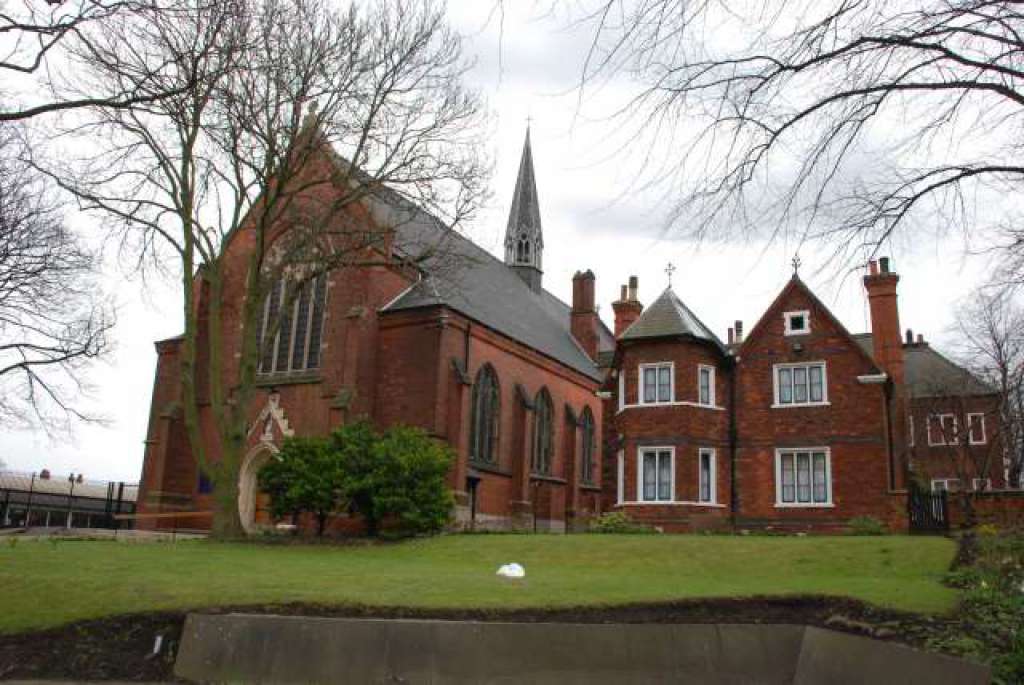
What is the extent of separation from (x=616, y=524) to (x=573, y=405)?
716 inches

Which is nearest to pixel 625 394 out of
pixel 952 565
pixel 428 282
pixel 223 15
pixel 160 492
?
pixel 428 282

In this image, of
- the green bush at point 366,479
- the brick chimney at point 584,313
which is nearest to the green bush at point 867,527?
the green bush at point 366,479

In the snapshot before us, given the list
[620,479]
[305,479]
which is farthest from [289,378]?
[620,479]

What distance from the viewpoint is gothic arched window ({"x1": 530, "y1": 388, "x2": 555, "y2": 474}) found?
39.3 metres

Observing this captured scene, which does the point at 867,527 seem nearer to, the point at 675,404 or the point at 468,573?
the point at 675,404

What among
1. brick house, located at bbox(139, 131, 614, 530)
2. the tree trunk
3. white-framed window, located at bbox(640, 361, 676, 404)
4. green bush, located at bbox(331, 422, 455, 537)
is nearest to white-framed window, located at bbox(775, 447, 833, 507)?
white-framed window, located at bbox(640, 361, 676, 404)

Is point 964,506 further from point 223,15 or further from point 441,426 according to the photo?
point 223,15

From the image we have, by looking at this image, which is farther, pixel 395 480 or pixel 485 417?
pixel 485 417

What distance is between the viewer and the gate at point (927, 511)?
2317 centimetres

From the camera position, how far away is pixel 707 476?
27.2 metres

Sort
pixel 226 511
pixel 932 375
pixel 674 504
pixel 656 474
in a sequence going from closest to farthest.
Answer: pixel 226 511 → pixel 674 504 → pixel 656 474 → pixel 932 375

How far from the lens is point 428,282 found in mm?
31953

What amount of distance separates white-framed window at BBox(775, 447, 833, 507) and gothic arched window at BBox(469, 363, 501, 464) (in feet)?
38.7

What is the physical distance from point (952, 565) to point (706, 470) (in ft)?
40.2
